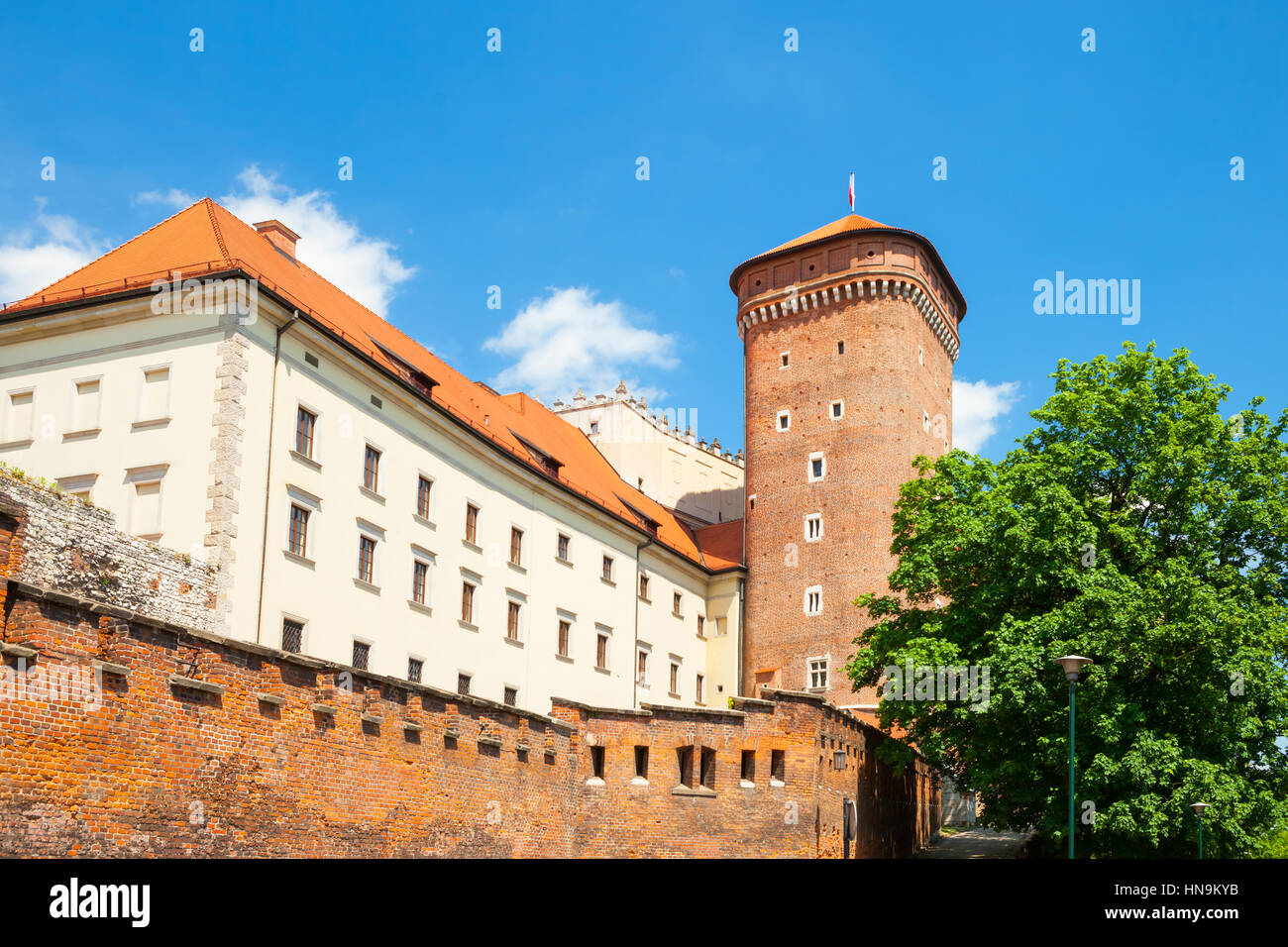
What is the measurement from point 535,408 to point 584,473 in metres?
5.07

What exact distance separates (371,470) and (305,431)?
2669 millimetres

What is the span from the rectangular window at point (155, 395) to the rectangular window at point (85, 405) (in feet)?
3.81

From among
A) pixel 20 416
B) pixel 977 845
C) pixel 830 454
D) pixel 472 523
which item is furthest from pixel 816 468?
pixel 20 416

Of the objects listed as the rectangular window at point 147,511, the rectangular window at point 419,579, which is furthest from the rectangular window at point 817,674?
the rectangular window at point 147,511

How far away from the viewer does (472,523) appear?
124 ft

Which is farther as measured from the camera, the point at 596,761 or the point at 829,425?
the point at 829,425

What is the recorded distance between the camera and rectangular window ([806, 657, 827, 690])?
47.9 metres

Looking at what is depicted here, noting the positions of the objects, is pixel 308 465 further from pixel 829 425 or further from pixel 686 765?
pixel 829 425

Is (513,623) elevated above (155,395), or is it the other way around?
(155,395)

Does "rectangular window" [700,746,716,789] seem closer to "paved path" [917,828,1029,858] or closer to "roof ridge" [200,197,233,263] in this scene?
"paved path" [917,828,1029,858]

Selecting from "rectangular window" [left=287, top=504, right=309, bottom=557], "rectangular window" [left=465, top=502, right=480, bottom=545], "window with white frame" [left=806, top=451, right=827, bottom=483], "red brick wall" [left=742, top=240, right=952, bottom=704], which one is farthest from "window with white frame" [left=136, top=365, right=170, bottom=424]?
Result: "window with white frame" [left=806, top=451, right=827, bottom=483]

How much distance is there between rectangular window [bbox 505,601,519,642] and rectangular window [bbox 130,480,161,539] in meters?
12.5
